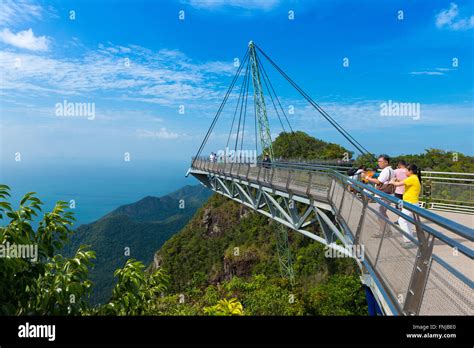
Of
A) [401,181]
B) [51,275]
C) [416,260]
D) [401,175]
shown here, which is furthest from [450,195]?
[51,275]

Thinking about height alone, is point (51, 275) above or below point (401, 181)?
below

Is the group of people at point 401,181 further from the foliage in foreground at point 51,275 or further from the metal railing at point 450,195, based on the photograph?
the metal railing at point 450,195

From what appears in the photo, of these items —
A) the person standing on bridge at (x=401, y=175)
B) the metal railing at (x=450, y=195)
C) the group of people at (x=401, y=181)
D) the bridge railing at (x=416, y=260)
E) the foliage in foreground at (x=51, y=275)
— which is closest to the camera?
the bridge railing at (x=416, y=260)

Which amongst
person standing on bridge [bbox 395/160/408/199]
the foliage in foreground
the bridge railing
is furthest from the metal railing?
the foliage in foreground

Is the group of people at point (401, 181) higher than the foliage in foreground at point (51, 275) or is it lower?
higher

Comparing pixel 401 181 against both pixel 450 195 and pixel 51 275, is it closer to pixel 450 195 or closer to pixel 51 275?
pixel 450 195

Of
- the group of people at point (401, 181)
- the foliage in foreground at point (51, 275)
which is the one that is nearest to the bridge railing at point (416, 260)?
the group of people at point (401, 181)

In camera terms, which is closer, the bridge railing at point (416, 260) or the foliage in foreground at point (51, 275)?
the bridge railing at point (416, 260)

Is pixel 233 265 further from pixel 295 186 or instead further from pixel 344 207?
pixel 344 207

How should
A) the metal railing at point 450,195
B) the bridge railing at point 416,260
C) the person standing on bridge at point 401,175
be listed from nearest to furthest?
the bridge railing at point 416,260 < the person standing on bridge at point 401,175 < the metal railing at point 450,195

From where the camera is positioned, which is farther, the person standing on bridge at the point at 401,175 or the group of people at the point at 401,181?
the person standing on bridge at the point at 401,175

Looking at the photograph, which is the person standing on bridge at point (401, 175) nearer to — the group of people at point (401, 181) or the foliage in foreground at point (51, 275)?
the group of people at point (401, 181)

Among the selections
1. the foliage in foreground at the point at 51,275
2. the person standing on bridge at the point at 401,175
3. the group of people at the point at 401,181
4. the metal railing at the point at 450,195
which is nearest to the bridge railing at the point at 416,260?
the group of people at the point at 401,181
